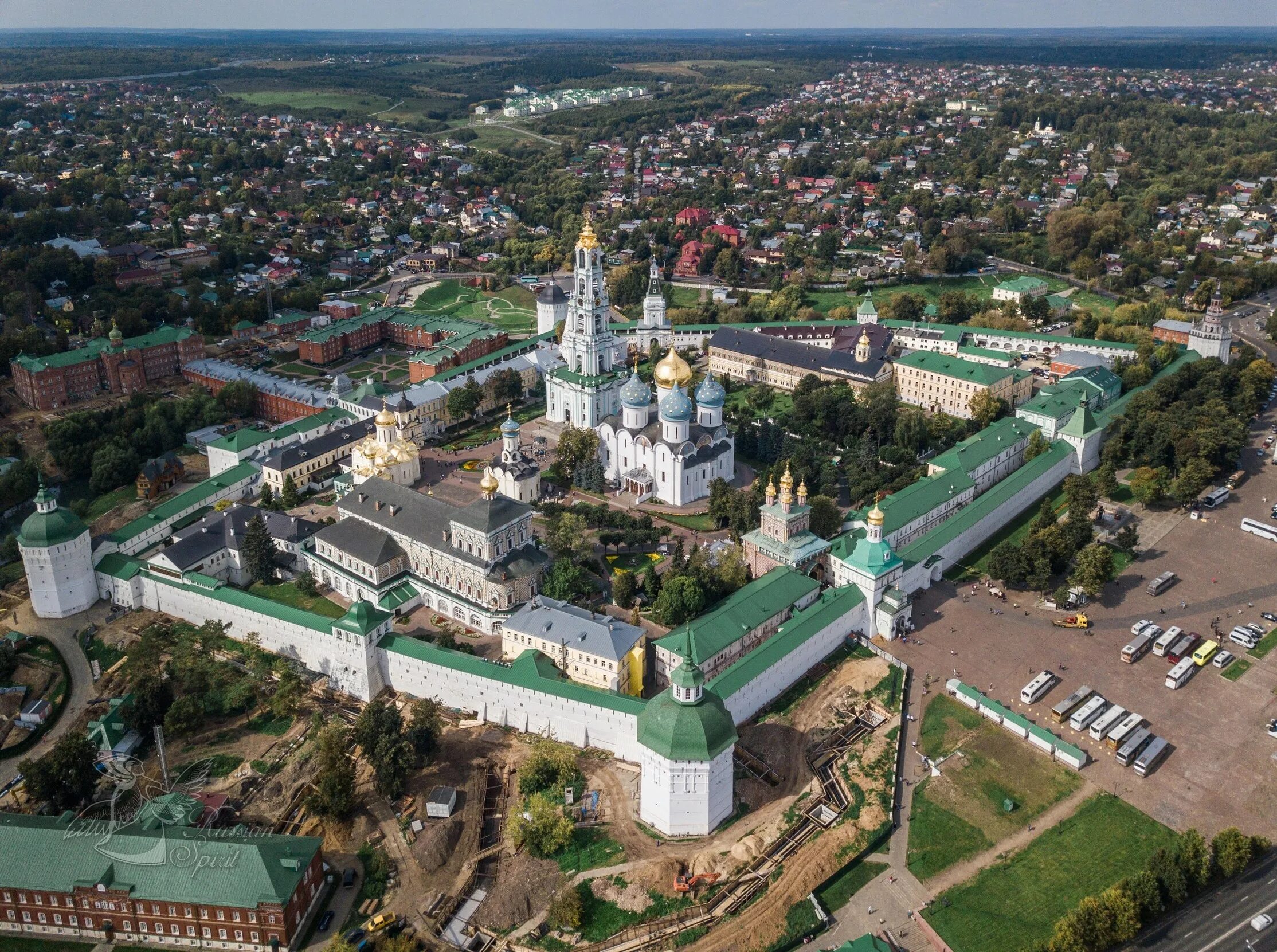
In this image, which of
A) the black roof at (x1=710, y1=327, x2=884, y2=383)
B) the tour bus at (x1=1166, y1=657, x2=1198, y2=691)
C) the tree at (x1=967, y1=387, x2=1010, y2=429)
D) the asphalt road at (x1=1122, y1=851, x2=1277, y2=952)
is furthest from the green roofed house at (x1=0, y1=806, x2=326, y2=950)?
the black roof at (x1=710, y1=327, x2=884, y2=383)

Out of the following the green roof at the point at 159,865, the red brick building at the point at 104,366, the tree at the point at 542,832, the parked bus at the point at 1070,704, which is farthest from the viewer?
the red brick building at the point at 104,366

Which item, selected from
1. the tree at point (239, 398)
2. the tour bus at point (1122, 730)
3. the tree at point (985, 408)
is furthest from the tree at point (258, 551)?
the tree at point (985, 408)

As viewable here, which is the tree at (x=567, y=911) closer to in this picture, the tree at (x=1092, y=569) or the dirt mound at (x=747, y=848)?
the dirt mound at (x=747, y=848)

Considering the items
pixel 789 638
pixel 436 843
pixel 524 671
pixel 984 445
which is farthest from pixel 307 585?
pixel 984 445

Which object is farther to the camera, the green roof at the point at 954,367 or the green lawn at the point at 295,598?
the green roof at the point at 954,367

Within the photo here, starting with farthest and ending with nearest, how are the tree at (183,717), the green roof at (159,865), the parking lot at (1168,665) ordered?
the tree at (183,717)
the parking lot at (1168,665)
the green roof at (159,865)

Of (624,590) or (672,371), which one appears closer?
(624,590)

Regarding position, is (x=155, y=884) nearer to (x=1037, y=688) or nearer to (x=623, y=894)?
(x=623, y=894)

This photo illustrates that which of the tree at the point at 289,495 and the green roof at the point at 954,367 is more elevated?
the green roof at the point at 954,367

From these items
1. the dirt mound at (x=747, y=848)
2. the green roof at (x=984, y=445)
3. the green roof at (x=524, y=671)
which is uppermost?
the green roof at (x=984, y=445)
